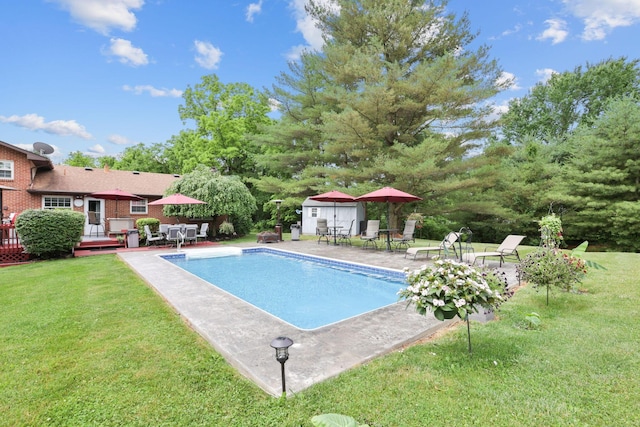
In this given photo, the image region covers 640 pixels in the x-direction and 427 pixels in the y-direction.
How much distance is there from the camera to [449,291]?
2918 millimetres

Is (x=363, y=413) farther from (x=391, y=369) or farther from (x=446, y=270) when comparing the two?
(x=446, y=270)

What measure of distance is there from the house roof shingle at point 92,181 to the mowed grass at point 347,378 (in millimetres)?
13699

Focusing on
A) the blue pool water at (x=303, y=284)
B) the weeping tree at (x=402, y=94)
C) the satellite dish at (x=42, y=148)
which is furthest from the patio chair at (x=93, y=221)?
the weeping tree at (x=402, y=94)

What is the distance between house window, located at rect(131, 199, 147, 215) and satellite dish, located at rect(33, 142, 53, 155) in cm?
435

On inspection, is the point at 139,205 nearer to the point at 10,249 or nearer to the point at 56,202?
the point at 56,202

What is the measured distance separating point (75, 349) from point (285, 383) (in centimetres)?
259

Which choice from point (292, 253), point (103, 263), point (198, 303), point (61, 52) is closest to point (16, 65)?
point (61, 52)

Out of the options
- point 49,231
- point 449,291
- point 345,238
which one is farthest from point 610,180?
point 49,231

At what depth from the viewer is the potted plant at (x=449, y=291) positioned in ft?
9.58

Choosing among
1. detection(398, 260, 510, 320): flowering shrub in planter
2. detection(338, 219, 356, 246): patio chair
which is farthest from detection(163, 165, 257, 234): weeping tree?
detection(398, 260, 510, 320): flowering shrub in planter

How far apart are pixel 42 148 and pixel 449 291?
19214 millimetres

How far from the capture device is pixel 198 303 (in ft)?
16.8

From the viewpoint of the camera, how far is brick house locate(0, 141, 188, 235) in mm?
14305

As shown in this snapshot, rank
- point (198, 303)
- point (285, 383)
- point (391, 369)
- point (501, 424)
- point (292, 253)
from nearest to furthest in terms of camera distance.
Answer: point (501, 424) < point (285, 383) < point (391, 369) < point (198, 303) < point (292, 253)
